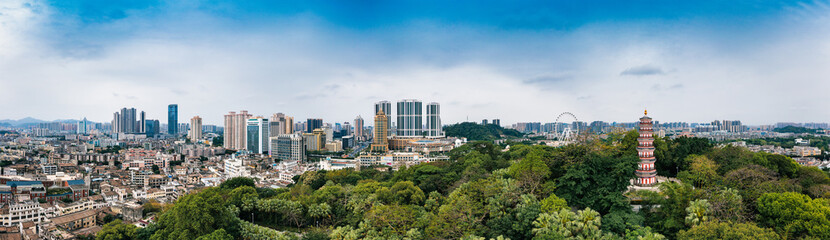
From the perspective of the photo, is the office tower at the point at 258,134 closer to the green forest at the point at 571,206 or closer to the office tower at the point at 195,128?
the office tower at the point at 195,128

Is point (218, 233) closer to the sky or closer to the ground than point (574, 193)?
closer to the ground

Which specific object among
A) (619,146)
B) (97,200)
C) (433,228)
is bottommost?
(97,200)

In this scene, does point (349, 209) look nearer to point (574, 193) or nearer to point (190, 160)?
point (574, 193)

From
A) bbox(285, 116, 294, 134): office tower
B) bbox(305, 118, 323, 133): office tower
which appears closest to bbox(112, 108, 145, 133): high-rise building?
bbox(305, 118, 323, 133): office tower

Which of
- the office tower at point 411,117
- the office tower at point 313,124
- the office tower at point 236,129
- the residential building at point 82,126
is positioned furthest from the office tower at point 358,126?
the residential building at point 82,126

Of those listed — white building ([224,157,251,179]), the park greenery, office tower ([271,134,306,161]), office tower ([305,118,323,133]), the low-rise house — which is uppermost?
office tower ([305,118,323,133])

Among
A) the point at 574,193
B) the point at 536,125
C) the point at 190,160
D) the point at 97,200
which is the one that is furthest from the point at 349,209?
the point at 536,125

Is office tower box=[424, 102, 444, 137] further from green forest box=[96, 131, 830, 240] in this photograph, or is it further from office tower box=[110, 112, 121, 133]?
office tower box=[110, 112, 121, 133]
